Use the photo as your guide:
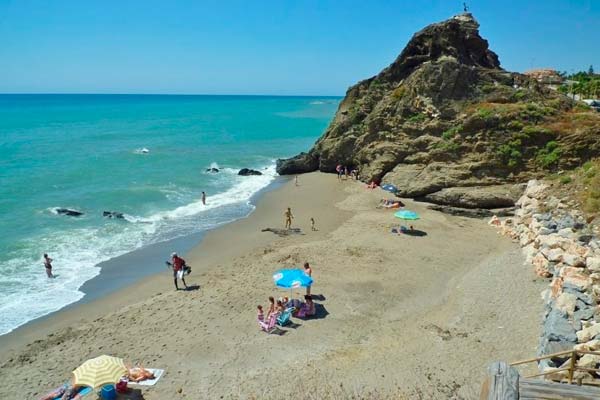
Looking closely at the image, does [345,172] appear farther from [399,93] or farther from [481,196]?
[481,196]

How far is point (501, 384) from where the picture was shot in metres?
4.79

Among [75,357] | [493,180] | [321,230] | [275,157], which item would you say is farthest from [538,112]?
[275,157]

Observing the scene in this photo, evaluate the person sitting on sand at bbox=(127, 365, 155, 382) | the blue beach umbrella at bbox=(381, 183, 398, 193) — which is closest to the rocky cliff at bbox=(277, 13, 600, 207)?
the blue beach umbrella at bbox=(381, 183, 398, 193)

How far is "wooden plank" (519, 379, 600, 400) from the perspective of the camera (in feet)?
17.5

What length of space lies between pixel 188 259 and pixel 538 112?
21.8m

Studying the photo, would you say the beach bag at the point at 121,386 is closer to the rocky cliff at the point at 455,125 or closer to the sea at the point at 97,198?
the sea at the point at 97,198

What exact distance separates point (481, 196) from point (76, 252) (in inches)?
870

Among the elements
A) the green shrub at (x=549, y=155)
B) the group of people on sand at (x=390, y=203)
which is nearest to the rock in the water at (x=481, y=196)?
the green shrub at (x=549, y=155)

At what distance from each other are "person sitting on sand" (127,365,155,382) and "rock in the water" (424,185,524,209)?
1977cm

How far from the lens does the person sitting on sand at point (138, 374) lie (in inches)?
433

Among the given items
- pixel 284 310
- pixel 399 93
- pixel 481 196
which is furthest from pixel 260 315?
pixel 399 93

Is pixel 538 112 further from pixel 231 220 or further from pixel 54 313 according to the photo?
pixel 54 313

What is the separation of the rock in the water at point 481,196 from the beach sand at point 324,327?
359 centimetres

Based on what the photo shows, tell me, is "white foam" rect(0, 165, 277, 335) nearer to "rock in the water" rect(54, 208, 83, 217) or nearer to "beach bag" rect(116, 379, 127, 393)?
"rock in the water" rect(54, 208, 83, 217)
